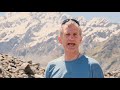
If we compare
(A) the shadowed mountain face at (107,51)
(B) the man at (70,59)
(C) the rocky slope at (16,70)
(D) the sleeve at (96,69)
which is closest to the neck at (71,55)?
(B) the man at (70,59)

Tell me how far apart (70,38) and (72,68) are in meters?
0.22

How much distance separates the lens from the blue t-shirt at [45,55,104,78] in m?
2.45

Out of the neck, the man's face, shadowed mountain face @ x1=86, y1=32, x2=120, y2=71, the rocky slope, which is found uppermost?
shadowed mountain face @ x1=86, y1=32, x2=120, y2=71

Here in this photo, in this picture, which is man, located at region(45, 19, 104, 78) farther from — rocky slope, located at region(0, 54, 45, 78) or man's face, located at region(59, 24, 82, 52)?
rocky slope, located at region(0, 54, 45, 78)

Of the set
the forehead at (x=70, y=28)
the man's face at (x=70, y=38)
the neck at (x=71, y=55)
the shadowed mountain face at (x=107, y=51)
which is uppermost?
the shadowed mountain face at (x=107, y=51)

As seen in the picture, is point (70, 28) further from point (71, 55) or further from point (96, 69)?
point (96, 69)

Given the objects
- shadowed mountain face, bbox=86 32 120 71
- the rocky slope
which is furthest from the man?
shadowed mountain face, bbox=86 32 120 71

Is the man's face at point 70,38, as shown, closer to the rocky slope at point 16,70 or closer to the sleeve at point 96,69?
the sleeve at point 96,69

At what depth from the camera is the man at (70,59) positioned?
2.48m

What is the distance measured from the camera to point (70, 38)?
2.53 metres
